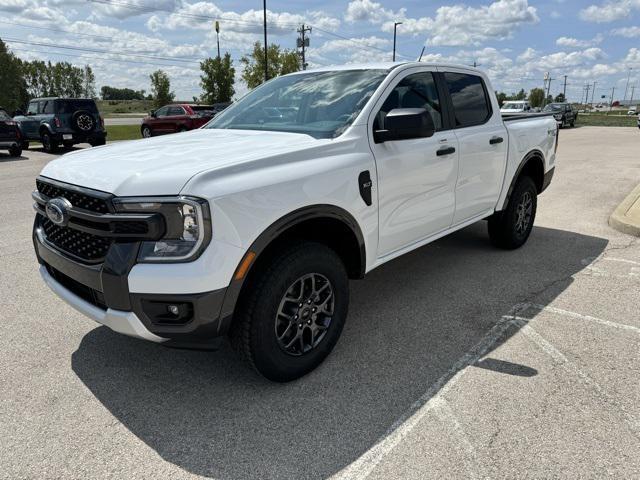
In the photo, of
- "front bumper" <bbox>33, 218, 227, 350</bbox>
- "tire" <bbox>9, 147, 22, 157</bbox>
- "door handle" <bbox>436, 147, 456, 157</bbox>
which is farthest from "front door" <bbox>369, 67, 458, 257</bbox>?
"tire" <bbox>9, 147, 22, 157</bbox>

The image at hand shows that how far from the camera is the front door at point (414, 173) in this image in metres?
3.38

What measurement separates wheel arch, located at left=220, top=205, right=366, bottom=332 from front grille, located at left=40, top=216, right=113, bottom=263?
26.9 inches

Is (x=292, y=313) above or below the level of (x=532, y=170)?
below

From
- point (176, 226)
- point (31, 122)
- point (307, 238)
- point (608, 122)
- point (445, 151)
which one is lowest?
point (608, 122)

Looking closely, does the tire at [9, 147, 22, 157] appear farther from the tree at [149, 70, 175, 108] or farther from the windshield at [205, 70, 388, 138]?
the tree at [149, 70, 175, 108]

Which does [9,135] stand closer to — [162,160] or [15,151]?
[15,151]

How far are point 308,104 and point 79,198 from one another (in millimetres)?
1795

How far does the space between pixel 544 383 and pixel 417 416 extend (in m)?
0.87

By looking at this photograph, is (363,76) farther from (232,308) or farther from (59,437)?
(59,437)

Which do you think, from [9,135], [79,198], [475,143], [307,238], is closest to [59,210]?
[79,198]

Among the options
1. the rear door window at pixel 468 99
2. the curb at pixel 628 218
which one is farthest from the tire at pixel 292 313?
the curb at pixel 628 218

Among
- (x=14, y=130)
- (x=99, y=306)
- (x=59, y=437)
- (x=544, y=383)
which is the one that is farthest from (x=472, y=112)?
(x=14, y=130)

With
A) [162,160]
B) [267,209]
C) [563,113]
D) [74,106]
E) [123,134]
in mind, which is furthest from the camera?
[563,113]

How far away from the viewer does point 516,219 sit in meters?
5.41
